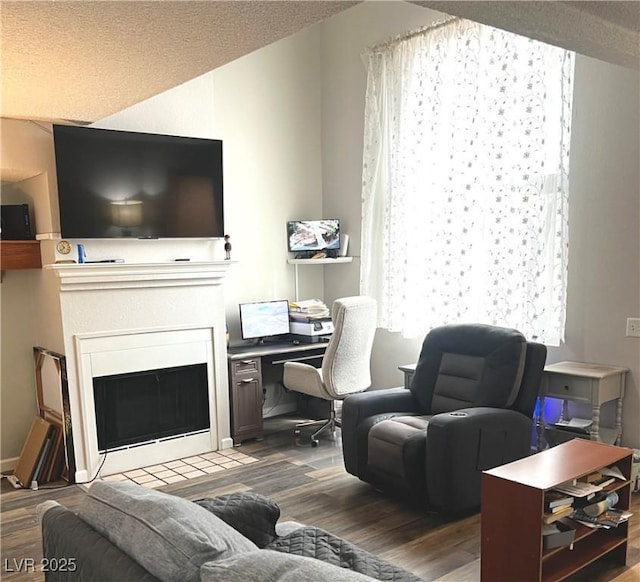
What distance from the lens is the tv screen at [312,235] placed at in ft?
18.0

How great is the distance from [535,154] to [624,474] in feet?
6.86

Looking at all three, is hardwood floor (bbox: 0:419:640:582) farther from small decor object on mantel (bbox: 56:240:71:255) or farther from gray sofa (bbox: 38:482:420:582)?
small decor object on mantel (bbox: 56:240:71:255)

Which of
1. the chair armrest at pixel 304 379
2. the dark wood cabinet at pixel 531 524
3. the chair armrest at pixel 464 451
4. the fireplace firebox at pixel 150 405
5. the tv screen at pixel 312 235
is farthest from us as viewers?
the tv screen at pixel 312 235

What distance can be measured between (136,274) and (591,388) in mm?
2993

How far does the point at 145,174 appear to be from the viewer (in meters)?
4.13

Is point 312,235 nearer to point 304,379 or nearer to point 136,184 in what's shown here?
point 304,379

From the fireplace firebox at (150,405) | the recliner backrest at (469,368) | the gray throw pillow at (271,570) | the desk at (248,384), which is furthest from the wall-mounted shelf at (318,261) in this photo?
the gray throw pillow at (271,570)

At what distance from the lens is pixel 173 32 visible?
2.28 meters

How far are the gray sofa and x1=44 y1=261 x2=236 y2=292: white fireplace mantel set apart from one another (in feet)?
7.63

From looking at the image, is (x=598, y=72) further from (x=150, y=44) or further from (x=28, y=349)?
(x=28, y=349)

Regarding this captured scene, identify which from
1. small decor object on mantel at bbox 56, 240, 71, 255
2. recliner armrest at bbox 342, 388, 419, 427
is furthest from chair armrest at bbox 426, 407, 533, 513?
small decor object on mantel at bbox 56, 240, 71, 255

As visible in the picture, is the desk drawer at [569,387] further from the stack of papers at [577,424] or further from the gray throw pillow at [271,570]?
the gray throw pillow at [271,570]

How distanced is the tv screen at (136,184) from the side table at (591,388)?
2576 mm

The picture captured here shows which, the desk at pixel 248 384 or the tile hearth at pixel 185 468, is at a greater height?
the desk at pixel 248 384
